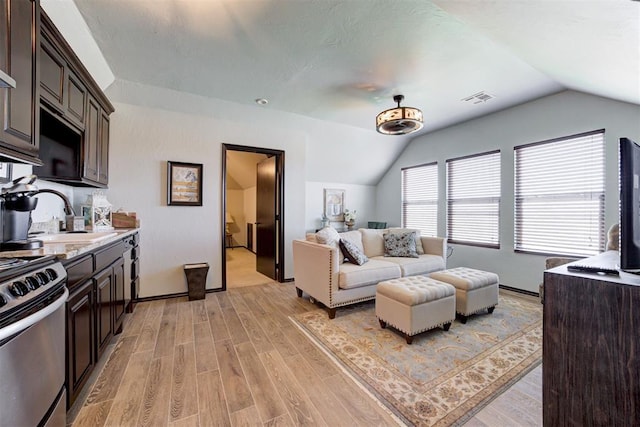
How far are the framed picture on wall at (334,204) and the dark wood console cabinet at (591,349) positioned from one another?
470cm

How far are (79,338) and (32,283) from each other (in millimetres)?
666

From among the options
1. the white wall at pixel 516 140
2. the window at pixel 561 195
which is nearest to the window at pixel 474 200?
the white wall at pixel 516 140

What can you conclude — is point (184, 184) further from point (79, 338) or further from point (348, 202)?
point (348, 202)

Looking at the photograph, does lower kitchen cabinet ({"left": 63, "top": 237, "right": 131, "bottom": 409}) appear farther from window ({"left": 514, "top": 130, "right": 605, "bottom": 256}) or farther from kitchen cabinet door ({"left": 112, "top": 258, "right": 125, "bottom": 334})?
window ({"left": 514, "top": 130, "right": 605, "bottom": 256})

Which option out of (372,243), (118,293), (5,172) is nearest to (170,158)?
(5,172)

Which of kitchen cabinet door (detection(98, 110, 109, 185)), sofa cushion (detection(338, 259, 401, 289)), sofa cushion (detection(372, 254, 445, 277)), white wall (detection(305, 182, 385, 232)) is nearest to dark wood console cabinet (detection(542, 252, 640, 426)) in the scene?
sofa cushion (detection(338, 259, 401, 289))

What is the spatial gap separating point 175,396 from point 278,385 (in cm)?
64

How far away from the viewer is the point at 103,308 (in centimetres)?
179

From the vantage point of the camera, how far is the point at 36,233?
1.98 metres

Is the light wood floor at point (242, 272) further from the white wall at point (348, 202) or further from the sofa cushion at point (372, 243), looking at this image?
the sofa cushion at point (372, 243)

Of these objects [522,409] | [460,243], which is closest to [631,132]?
[460,243]

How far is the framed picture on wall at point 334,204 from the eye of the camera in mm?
5715

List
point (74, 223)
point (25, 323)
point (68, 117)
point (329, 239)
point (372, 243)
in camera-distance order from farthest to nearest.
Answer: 1. point (372, 243)
2. point (329, 239)
3. point (74, 223)
4. point (68, 117)
5. point (25, 323)

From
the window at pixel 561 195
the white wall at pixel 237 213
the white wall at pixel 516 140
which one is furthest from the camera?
the white wall at pixel 237 213
